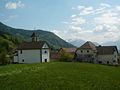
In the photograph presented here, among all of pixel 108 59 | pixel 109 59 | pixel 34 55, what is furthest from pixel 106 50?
pixel 34 55

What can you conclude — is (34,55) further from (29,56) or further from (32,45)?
(32,45)

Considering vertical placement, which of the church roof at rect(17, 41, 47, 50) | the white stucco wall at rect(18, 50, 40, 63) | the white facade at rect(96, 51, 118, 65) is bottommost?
the white facade at rect(96, 51, 118, 65)

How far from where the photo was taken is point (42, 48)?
193ft

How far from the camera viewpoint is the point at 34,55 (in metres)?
59.3

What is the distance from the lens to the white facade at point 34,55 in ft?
192

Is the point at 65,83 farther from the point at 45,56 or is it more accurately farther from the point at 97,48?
the point at 97,48

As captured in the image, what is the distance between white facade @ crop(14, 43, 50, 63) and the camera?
58.7 meters

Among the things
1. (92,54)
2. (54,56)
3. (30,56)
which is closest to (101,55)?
(92,54)

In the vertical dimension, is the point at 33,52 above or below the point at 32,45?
below

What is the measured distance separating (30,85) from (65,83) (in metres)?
4.27

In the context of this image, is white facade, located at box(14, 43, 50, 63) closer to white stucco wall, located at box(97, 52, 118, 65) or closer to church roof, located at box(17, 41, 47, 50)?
church roof, located at box(17, 41, 47, 50)

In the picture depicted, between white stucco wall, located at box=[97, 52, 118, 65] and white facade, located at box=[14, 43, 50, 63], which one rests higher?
white facade, located at box=[14, 43, 50, 63]

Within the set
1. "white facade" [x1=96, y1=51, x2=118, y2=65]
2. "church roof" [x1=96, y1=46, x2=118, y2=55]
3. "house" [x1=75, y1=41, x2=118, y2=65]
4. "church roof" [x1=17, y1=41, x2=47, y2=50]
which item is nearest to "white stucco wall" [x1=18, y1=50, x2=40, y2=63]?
"church roof" [x1=17, y1=41, x2=47, y2=50]

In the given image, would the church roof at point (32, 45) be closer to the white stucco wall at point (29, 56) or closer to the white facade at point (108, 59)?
the white stucco wall at point (29, 56)
